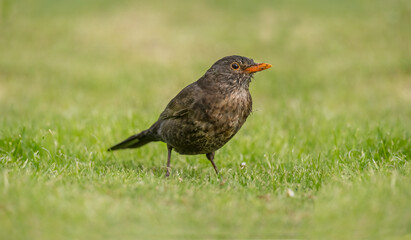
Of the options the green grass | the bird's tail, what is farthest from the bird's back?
the bird's tail

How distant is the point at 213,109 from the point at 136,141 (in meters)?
1.58

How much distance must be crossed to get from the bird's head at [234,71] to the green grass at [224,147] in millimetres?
984

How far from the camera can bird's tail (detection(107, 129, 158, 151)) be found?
6232mm

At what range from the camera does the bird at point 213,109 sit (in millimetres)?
5230

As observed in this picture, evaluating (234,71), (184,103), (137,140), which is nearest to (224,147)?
(137,140)

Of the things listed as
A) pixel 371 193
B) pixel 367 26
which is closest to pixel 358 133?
pixel 371 193

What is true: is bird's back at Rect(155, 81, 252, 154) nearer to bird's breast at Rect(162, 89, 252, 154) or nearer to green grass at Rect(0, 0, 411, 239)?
bird's breast at Rect(162, 89, 252, 154)

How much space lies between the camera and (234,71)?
5453 mm

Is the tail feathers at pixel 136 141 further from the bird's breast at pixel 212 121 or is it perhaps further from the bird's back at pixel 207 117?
the bird's breast at pixel 212 121

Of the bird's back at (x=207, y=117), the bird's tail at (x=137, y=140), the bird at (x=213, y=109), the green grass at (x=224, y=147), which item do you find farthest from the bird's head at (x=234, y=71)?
the bird's tail at (x=137, y=140)

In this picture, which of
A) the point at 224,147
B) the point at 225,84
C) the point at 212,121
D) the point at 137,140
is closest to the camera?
the point at 212,121

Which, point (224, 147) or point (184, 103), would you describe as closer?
point (184, 103)

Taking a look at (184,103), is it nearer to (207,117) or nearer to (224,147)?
(207,117)

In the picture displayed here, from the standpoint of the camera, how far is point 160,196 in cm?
406
